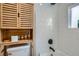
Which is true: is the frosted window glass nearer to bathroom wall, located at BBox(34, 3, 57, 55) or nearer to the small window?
the small window

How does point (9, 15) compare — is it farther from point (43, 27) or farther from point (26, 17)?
point (43, 27)

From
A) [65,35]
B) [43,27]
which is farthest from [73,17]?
[43,27]

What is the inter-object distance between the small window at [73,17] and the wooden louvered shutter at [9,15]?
0.53 metres

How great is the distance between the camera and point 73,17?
108 cm

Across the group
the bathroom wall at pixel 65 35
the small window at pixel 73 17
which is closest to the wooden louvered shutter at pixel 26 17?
the bathroom wall at pixel 65 35

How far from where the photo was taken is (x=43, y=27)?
1.08m

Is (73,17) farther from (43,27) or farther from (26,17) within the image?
(26,17)

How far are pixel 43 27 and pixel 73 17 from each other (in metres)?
0.30

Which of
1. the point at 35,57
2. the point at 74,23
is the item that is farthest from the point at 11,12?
the point at 74,23

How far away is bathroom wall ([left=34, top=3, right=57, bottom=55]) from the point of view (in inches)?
42.4

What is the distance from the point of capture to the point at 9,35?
1.06 metres

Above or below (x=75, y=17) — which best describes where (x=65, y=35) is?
below

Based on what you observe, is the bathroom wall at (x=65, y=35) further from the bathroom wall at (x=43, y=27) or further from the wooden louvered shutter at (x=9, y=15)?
the wooden louvered shutter at (x=9, y=15)

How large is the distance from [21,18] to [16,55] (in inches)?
13.8
